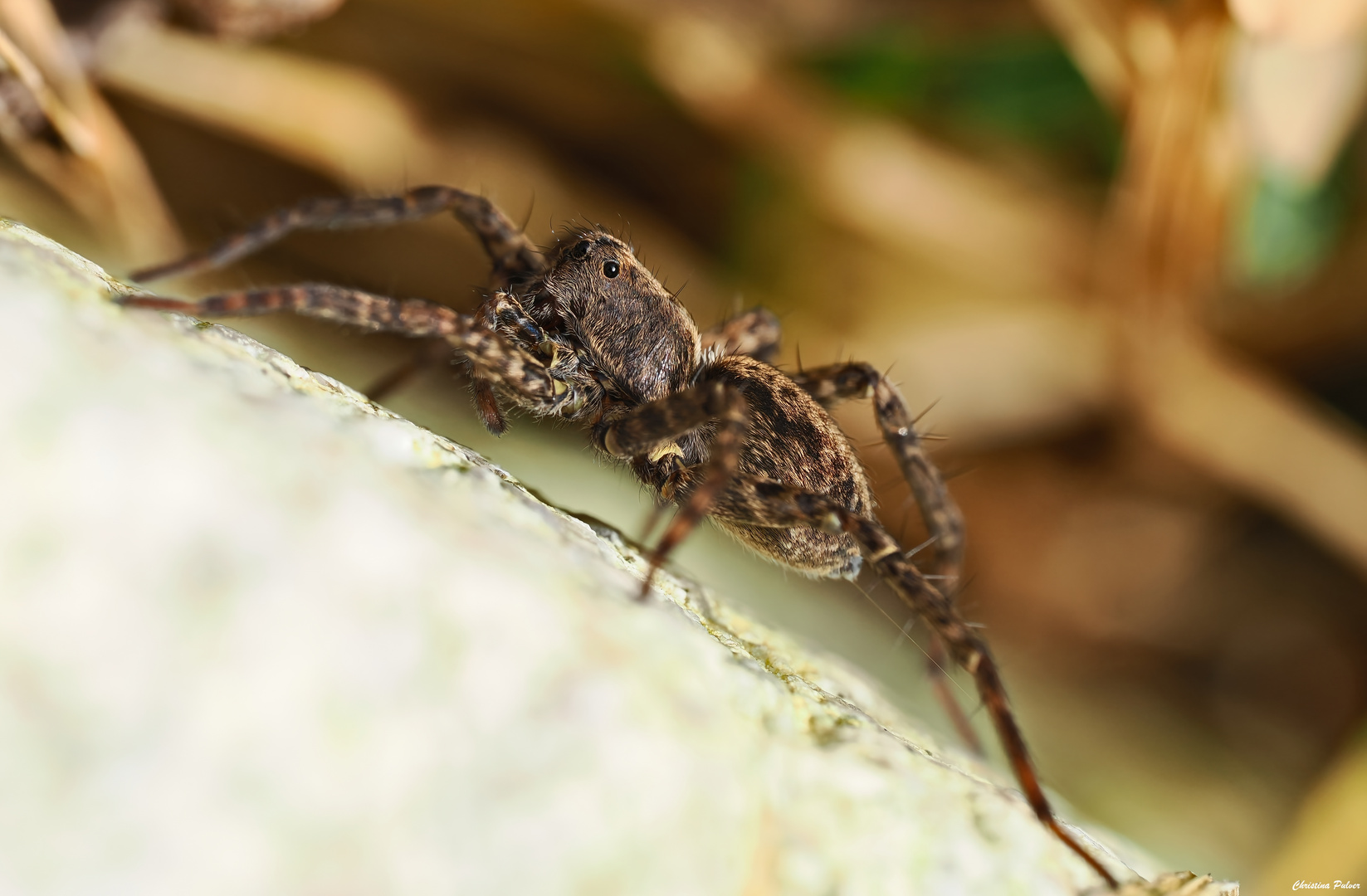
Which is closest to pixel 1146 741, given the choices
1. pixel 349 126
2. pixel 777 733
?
pixel 777 733

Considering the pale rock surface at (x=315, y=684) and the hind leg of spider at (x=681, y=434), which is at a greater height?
the hind leg of spider at (x=681, y=434)

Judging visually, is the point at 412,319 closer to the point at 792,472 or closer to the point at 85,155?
the point at 792,472

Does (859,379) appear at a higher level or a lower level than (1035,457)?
lower

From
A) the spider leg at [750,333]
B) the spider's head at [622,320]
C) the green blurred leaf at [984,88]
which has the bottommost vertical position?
the spider's head at [622,320]

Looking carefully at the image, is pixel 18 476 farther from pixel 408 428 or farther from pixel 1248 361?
pixel 1248 361

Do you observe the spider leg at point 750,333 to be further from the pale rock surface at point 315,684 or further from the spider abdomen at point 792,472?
the pale rock surface at point 315,684

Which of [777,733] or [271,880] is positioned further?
[777,733]

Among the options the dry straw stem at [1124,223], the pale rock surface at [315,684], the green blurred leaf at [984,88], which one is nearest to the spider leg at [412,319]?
the pale rock surface at [315,684]
